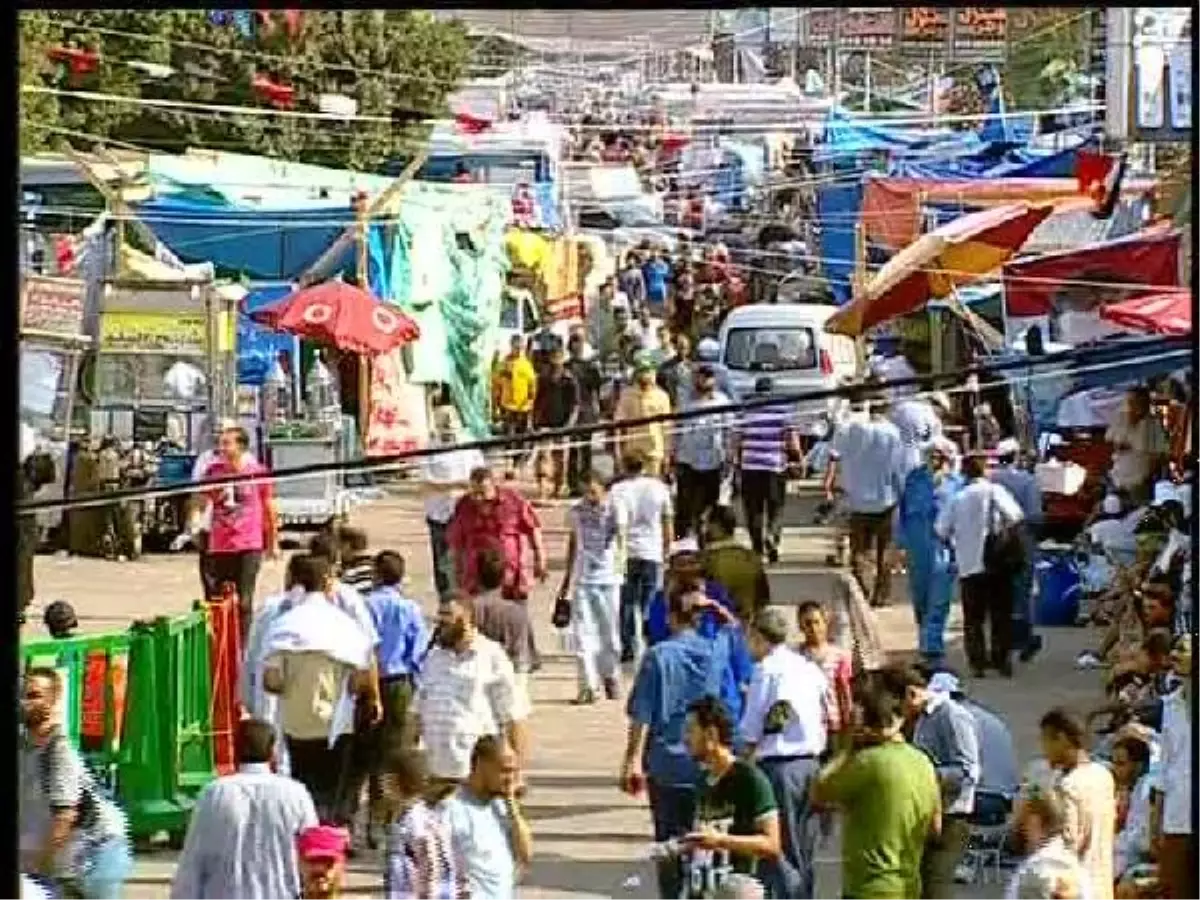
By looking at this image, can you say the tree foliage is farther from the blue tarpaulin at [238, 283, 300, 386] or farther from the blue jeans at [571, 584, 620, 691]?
the blue jeans at [571, 584, 620, 691]

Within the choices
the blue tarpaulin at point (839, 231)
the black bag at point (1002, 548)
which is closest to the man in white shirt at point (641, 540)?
the black bag at point (1002, 548)

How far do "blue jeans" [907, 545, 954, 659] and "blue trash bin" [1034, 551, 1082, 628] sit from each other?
3.70ft

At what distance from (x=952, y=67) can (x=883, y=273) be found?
37560mm

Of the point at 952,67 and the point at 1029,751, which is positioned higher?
the point at 952,67

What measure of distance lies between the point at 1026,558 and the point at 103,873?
25.6 ft

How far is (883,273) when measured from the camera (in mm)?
20688

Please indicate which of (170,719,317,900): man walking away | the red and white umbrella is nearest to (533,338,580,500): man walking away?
the red and white umbrella

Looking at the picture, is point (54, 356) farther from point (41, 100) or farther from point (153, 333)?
point (41, 100)

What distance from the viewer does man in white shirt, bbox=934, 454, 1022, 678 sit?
14.4 metres

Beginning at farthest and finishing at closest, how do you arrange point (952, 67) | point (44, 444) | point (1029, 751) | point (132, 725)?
1. point (952, 67)
2. point (44, 444)
3. point (1029, 751)
4. point (132, 725)

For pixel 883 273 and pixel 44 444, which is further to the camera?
pixel 883 273
